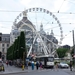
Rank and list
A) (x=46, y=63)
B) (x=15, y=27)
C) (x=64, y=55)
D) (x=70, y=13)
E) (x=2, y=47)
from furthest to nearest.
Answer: (x=2, y=47)
(x=64, y=55)
(x=15, y=27)
(x=46, y=63)
(x=70, y=13)

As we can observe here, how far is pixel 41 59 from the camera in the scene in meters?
64.6

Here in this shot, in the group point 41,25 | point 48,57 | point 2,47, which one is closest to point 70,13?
point 48,57

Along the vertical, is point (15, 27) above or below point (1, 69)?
above

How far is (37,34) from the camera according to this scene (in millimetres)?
85500

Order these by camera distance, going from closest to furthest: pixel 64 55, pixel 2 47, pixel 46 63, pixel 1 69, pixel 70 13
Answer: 1. pixel 70 13
2. pixel 1 69
3. pixel 46 63
4. pixel 64 55
5. pixel 2 47

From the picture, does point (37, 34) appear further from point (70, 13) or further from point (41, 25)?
point (70, 13)

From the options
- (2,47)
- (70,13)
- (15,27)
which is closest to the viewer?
(70,13)

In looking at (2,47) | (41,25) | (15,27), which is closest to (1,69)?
(41,25)

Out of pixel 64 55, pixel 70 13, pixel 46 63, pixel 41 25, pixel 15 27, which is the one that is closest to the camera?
pixel 70 13

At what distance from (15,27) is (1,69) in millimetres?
50074

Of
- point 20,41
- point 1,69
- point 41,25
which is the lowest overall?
point 1,69

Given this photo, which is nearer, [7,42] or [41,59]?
[41,59]

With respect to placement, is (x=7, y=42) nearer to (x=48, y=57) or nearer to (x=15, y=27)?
(x=15, y=27)

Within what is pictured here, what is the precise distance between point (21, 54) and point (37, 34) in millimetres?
22717
